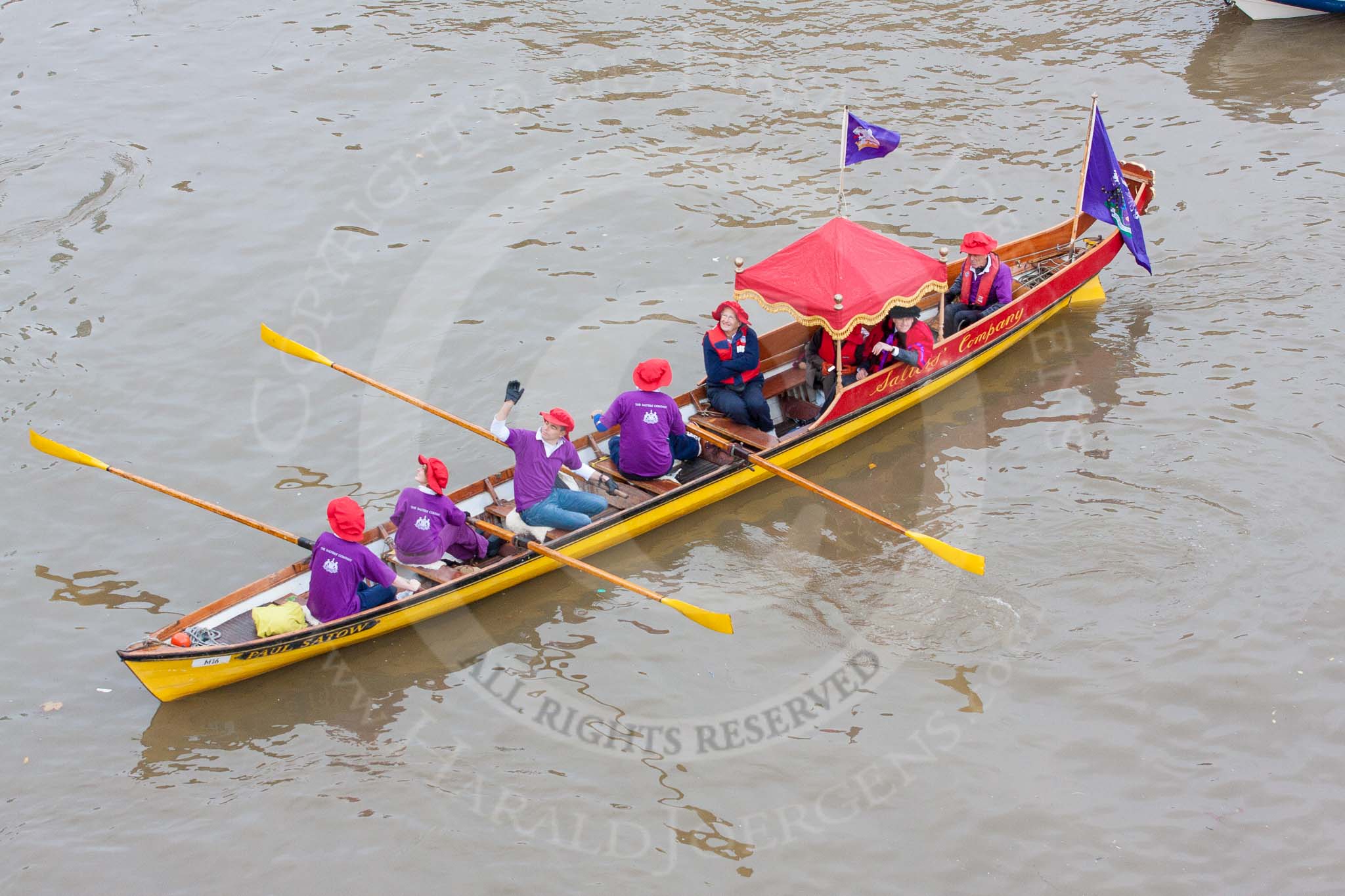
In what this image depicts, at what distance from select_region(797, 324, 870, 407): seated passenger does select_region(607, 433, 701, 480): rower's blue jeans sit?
186cm

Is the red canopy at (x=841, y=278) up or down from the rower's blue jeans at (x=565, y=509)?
up

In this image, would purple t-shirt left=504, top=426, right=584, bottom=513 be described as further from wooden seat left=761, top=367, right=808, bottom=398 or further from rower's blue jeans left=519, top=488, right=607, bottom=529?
wooden seat left=761, top=367, right=808, bottom=398

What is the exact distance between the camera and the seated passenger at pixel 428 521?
397 inches

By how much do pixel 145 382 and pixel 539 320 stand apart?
511 centimetres

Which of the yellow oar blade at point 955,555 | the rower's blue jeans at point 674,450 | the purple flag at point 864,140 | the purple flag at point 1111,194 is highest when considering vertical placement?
the purple flag at point 864,140

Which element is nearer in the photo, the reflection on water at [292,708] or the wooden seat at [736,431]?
the reflection on water at [292,708]

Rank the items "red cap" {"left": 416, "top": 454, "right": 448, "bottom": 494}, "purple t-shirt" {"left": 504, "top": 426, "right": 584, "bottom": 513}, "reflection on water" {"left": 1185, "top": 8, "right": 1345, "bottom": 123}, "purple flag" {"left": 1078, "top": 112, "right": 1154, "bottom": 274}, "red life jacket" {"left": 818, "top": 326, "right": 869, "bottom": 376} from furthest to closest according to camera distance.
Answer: "reflection on water" {"left": 1185, "top": 8, "right": 1345, "bottom": 123} → "purple flag" {"left": 1078, "top": 112, "right": 1154, "bottom": 274} → "red life jacket" {"left": 818, "top": 326, "right": 869, "bottom": 376} → "purple t-shirt" {"left": 504, "top": 426, "right": 584, "bottom": 513} → "red cap" {"left": 416, "top": 454, "right": 448, "bottom": 494}

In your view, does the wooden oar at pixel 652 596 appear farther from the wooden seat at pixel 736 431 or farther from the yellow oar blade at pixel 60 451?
the yellow oar blade at pixel 60 451

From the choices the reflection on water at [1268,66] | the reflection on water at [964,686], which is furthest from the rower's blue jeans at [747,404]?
the reflection on water at [1268,66]

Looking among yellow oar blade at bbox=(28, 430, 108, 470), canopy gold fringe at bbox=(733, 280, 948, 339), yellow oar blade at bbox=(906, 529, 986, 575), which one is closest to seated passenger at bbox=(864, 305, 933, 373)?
canopy gold fringe at bbox=(733, 280, 948, 339)

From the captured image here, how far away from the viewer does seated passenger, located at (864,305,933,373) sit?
12.5m

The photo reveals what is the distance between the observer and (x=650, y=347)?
46.8ft

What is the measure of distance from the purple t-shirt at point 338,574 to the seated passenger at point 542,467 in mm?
1601

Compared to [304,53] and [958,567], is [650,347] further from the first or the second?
[304,53]
